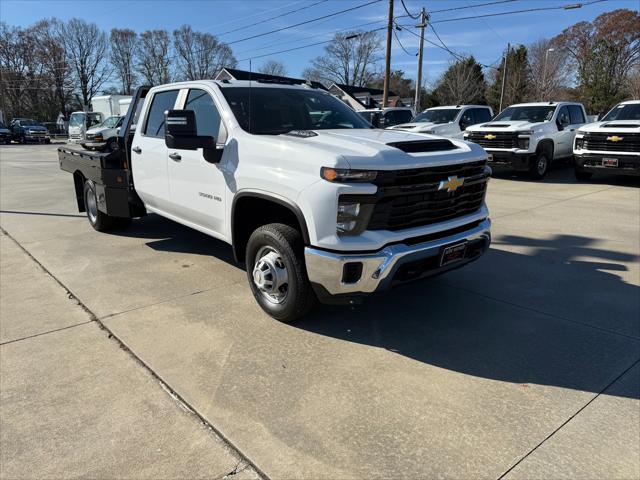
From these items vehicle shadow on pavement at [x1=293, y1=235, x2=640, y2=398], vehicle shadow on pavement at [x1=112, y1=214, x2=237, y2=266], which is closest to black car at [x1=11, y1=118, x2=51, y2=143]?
vehicle shadow on pavement at [x1=112, y1=214, x2=237, y2=266]

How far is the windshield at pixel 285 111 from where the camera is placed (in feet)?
14.2

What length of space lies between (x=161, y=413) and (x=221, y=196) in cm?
202

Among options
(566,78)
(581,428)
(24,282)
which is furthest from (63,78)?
(581,428)

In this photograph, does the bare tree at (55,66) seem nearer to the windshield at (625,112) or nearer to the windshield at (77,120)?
the windshield at (77,120)

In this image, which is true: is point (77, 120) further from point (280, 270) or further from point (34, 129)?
point (280, 270)

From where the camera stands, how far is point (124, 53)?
72.5 meters

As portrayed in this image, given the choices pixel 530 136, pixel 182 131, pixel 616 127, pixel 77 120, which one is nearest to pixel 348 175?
pixel 182 131

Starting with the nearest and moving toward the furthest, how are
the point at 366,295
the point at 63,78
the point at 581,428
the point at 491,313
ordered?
the point at 581,428, the point at 366,295, the point at 491,313, the point at 63,78

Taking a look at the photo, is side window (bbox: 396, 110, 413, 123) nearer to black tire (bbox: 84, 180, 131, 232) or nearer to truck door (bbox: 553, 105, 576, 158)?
truck door (bbox: 553, 105, 576, 158)

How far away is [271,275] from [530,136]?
10.6 meters

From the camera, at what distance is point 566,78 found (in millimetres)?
48625

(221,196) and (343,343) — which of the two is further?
(221,196)

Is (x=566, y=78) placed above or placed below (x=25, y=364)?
above

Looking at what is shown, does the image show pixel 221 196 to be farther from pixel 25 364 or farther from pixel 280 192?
pixel 25 364
